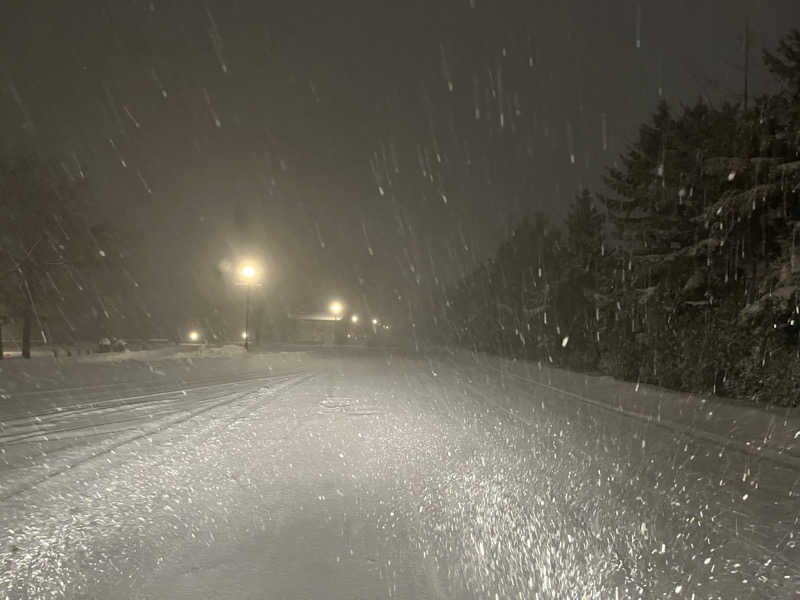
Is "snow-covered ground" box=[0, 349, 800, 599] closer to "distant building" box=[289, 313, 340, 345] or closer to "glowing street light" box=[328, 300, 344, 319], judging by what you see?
"glowing street light" box=[328, 300, 344, 319]

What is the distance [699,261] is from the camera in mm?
17906

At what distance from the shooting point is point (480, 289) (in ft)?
250

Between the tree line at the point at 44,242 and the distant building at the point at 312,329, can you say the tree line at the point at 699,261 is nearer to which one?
the tree line at the point at 44,242

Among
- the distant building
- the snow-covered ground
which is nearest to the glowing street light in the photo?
the distant building

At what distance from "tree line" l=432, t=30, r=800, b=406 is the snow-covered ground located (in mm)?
3400

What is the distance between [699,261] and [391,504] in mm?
16592

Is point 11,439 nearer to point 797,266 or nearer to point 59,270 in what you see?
point 797,266

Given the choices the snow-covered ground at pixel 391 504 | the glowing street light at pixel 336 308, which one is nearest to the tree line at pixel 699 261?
the snow-covered ground at pixel 391 504

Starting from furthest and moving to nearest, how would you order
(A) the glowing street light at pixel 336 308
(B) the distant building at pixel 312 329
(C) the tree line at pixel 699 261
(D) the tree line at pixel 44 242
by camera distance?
1. (A) the glowing street light at pixel 336 308
2. (B) the distant building at pixel 312 329
3. (D) the tree line at pixel 44 242
4. (C) the tree line at pixel 699 261

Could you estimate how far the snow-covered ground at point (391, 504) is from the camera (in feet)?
12.5

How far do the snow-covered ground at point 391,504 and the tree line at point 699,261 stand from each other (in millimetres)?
3400

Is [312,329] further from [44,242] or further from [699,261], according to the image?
[699,261]

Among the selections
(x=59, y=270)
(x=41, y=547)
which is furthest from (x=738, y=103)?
(x=59, y=270)

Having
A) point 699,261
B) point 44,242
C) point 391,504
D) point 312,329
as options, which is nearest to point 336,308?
point 312,329
